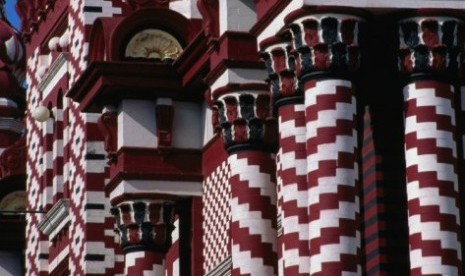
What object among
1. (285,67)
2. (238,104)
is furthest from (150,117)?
(285,67)

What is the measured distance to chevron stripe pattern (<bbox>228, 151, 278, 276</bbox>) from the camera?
4147 centimetres

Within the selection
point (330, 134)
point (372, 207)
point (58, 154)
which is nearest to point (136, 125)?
point (58, 154)

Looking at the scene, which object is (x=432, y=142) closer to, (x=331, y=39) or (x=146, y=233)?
(x=331, y=39)

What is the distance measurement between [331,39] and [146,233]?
10.2m

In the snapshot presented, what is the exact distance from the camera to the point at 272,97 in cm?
3997

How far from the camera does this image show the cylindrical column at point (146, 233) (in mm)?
46938

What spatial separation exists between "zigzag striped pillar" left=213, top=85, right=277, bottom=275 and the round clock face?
221 inches

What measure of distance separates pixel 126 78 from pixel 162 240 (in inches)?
127

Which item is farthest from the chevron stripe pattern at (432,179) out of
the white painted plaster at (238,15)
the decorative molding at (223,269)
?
the decorative molding at (223,269)

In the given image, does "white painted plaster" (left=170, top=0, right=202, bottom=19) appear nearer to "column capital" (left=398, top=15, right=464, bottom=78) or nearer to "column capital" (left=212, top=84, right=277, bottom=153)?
"column capital" (left=212, top=84, right=277, bottom=153)

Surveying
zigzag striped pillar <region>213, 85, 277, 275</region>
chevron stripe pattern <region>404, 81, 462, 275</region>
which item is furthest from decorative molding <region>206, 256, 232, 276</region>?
chevron stripe pattern <region>404, 81, 462, 275</region>

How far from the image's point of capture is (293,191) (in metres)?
39.0

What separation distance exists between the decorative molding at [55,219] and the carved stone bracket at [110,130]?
545 cm

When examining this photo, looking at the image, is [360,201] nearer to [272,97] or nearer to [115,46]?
[272,97]
